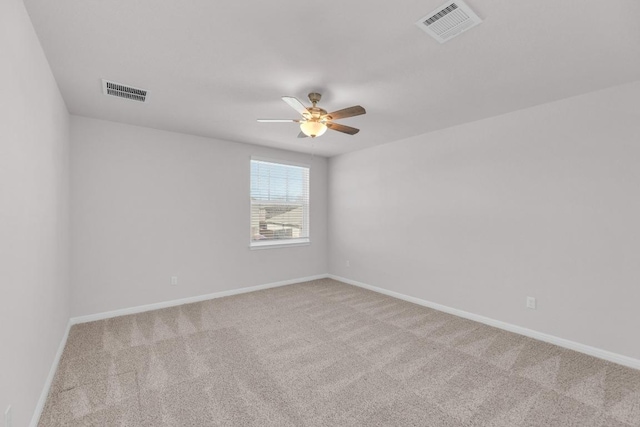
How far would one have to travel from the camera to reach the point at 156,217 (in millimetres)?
3949

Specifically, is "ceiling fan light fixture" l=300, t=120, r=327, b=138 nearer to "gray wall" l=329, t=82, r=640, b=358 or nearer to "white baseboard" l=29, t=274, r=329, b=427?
"gray wall" l=329, t=82, r=640, b=358

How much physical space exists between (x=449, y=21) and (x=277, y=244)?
162 inches

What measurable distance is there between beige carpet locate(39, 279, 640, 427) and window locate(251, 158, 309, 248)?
186 centimetres

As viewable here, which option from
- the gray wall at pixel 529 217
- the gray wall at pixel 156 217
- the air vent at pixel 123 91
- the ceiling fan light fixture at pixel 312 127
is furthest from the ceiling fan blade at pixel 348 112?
the gray wall at pixel 156 217

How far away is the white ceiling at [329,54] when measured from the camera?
1683 mm

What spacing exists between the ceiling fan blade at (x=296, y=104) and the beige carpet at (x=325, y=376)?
2.27m

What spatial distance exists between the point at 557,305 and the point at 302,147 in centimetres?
404

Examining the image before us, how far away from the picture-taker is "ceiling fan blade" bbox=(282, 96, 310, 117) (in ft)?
7.79

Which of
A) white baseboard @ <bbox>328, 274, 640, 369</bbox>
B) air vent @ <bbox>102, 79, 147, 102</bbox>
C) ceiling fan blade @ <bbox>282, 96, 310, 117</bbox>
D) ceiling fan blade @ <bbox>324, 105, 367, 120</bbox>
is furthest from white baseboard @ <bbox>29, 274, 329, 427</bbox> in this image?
ceiling fan blade @ <bbox>324, 105, 367, 120</bbox>

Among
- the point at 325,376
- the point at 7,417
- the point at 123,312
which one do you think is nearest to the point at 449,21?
the point at 325,376

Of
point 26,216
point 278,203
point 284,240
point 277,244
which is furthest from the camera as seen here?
point 284,240

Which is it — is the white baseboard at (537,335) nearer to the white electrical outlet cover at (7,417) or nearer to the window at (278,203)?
the window at (278,203)

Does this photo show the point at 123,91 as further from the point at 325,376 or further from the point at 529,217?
the point at 529,217

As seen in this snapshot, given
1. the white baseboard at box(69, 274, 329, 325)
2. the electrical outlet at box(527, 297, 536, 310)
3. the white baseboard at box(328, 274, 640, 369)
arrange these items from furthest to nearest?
the white baseboard at box(69, 274, 329, 325) < the electrical outlet at box(527, 297, 536, 310) < the white baseboard at box(328, 274, 640, 369)
